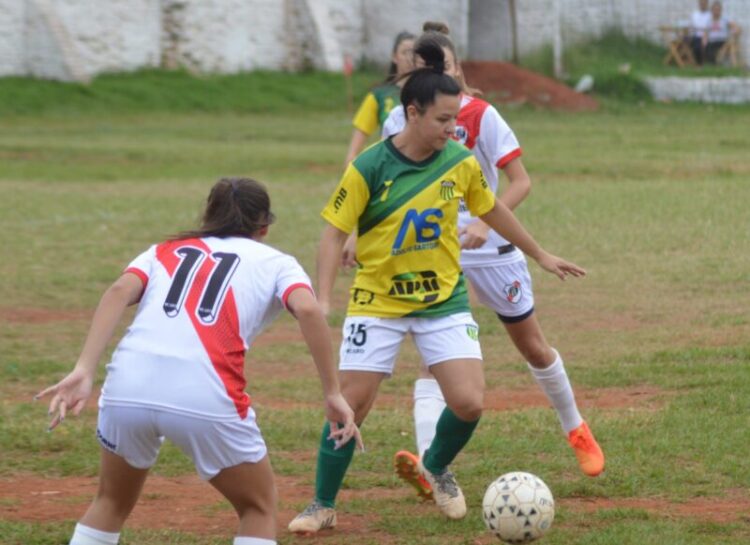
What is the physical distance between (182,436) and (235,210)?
32.2 inches

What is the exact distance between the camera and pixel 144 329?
4.88 m

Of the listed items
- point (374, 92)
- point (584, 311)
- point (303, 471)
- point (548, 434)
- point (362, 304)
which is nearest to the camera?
point (362, 304)

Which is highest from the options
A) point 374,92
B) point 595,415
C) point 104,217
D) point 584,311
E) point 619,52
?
point 374,92

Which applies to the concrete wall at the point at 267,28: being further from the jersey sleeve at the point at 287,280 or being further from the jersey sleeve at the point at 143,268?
the jersey sleeve at the point at 287,280

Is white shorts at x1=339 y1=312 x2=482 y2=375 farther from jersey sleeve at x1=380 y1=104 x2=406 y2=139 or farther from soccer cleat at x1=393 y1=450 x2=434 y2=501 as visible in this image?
jersey sleeve at x1=380 y1=104 x2=406 y2=139

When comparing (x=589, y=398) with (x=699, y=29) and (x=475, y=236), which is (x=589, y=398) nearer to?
(x=475, y=236)

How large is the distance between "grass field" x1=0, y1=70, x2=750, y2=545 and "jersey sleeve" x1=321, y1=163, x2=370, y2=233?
4.36ft

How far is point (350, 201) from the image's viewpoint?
612 cm

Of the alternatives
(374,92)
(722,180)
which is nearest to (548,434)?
(374,92)

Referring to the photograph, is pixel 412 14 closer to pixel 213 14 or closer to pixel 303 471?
pixel 213 14

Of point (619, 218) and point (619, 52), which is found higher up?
point (619, 218)

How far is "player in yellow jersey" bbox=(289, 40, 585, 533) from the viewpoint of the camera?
20.1 feet

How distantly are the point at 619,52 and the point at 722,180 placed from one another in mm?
17428

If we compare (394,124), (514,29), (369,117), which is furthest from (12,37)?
(394,124)
